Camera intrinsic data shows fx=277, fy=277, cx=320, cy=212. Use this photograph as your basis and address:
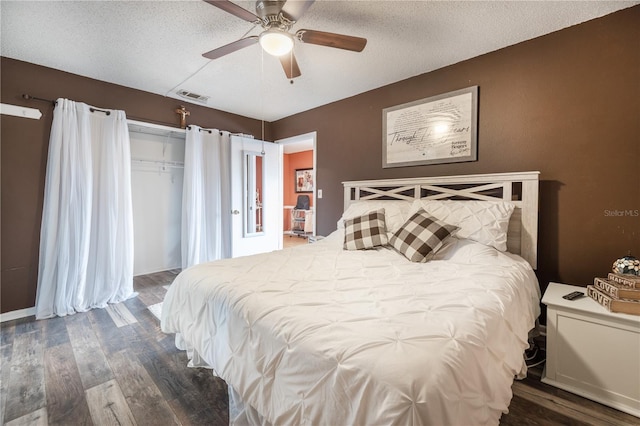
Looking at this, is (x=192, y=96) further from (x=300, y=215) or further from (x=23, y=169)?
(x=300, y=215)

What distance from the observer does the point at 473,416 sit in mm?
832

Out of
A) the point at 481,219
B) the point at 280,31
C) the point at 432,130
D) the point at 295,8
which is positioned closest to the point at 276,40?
the point at 280,31

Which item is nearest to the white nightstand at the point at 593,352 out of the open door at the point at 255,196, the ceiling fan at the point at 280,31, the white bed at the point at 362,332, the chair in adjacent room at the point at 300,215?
the white bed at the point at 362,332

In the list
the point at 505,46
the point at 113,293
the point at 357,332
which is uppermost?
the point at 505,46

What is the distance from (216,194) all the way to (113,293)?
5.44 ft

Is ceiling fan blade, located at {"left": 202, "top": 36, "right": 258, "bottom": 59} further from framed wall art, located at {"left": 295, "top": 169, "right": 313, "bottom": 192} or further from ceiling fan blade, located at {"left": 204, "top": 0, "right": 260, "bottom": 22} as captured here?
framed wall art, located at {"left": 295, "top": 169, "right": 313, "bottom": 192}

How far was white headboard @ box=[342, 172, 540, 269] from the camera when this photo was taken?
2.16m

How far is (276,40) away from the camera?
1700 millimetres

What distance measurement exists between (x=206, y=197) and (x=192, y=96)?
131 cm

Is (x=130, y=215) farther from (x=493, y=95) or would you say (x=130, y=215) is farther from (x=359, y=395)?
(x=493, y=95)

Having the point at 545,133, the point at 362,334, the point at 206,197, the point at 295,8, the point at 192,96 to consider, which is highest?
the point at 192,96

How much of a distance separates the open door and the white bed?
2.24 meters

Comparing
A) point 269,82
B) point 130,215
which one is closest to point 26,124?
point 130,215

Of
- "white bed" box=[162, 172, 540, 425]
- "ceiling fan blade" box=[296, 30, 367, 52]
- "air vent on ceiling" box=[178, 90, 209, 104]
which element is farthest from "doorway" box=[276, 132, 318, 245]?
"white bed" box=[162, 172, 540, 425]
